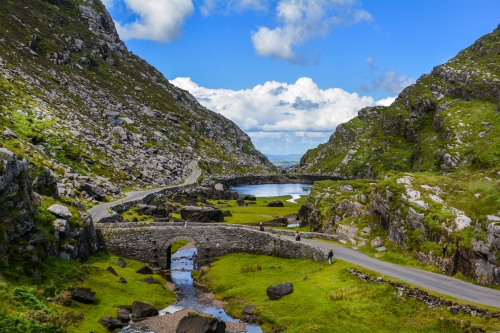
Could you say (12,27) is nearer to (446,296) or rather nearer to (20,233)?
(20,233)

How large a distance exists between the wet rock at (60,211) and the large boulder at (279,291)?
95.5ft

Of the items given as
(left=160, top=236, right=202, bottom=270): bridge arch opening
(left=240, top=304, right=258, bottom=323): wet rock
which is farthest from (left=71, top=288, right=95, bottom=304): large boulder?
(left=160, top=236, right=202, bottom=270): bridge arch opening

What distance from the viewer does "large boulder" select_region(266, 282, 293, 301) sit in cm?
4188

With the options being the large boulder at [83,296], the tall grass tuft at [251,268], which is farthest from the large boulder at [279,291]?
the large boulder at [83,296]

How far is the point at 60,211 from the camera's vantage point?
165ft

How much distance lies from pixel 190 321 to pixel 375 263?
73.2 feet

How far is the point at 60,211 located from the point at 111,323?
2030 centimetres

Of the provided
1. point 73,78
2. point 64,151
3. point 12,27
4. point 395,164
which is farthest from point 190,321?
point 12,27

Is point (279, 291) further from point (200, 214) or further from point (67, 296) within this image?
point (200, 214)

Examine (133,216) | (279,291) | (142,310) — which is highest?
(133,216)

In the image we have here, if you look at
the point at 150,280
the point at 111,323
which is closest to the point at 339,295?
the point at 111,323

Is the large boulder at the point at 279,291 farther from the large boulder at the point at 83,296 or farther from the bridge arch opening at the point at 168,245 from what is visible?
the bridge arch opening at the point at 168,245

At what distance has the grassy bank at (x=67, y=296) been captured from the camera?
95.3ft

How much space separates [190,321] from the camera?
116 ft
